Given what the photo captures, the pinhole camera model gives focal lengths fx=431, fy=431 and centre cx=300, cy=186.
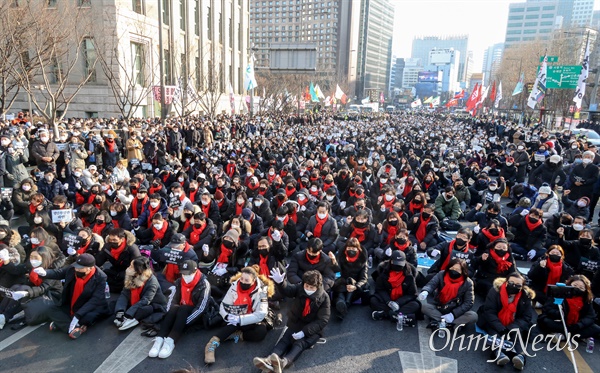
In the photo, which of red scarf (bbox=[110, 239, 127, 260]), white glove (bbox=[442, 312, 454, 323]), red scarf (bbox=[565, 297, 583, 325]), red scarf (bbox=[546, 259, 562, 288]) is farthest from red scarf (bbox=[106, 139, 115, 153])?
red scarf (bbox=[565, 297, 583, 325])

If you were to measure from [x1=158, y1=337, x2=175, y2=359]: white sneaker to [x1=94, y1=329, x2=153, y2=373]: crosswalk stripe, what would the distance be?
0.76 ft

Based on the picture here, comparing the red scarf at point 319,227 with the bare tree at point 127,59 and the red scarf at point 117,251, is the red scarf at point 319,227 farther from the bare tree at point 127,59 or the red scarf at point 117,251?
the bare tree at point 127,59

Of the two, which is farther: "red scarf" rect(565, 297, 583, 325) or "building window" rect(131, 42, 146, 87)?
"building window" rect(131, 42, 146, 87)

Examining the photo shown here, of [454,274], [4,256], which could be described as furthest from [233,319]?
[4,256]

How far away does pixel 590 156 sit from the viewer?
11227 millimetres

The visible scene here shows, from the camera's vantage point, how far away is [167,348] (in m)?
5.38

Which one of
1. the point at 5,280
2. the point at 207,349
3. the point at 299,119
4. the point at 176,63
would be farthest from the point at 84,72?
the point at 207,349

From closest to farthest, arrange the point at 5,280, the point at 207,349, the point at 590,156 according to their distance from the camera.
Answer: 1. the point at 207,349
2. the point at 5,280
3. the point at 590,156

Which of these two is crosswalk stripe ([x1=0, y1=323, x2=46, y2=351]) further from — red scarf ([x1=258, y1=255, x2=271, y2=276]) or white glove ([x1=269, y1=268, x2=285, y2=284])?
white glove ([x1=269, y1=268, x2=285, y2=284])

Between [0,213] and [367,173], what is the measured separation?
9.84 metres

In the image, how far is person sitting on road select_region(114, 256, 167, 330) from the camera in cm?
594

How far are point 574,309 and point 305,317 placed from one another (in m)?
3.66

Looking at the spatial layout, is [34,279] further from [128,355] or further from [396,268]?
[396,268]

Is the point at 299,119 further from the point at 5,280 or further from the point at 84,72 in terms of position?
the point at 5,280
